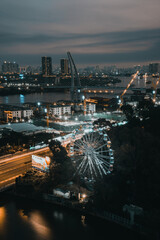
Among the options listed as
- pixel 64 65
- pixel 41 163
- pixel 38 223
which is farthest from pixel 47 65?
pixel 38 223

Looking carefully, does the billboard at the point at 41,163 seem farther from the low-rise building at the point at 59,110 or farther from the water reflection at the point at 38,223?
the low-rise building at the point at 59,110

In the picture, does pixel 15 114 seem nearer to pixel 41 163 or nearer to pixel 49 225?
pixel 41 163

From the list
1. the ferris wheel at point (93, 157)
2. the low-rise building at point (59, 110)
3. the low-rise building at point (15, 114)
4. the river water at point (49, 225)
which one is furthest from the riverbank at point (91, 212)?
the low-rise building at point (59, 110)

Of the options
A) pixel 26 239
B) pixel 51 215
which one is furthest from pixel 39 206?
pixel 26 239

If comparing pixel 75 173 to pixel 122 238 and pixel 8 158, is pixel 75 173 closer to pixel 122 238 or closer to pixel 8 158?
pixel 122 238

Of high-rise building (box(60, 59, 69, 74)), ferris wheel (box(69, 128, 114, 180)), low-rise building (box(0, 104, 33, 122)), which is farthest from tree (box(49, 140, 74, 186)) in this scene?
high-rise building (box(60, 59, 69, 74))
